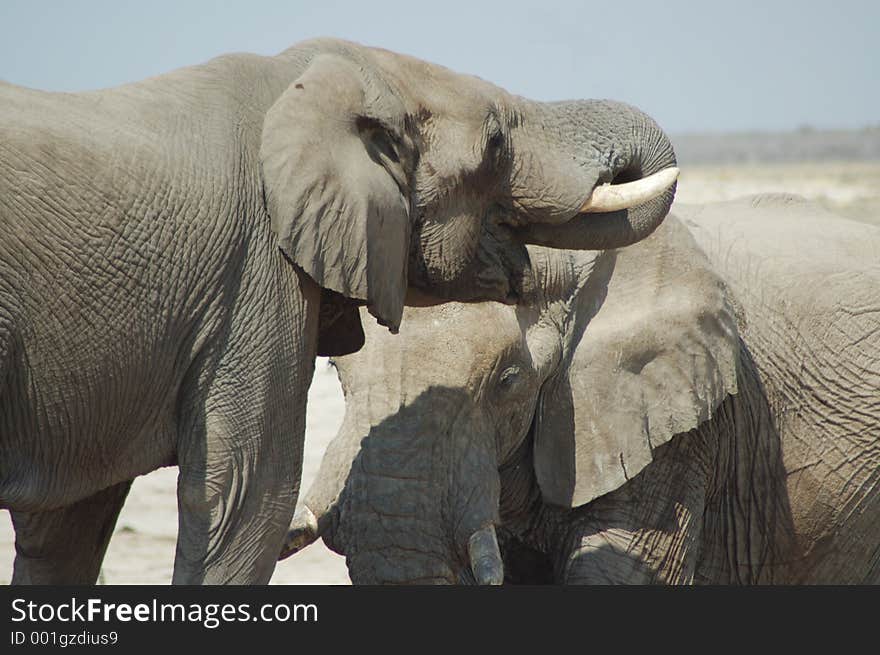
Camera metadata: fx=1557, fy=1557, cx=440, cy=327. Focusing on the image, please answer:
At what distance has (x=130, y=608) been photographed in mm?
3502

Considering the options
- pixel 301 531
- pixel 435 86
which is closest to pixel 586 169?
pixel 435 86

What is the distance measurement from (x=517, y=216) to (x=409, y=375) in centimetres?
70

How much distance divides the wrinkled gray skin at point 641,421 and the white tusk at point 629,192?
0.62 meters

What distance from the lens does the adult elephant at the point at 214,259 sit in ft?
10.2

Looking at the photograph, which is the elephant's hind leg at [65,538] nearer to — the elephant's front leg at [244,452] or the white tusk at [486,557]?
the elephant's front leg at [244,452]

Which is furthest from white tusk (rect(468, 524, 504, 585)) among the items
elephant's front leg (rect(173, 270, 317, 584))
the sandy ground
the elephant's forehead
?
the sandy ground

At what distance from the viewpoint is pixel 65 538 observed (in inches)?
152

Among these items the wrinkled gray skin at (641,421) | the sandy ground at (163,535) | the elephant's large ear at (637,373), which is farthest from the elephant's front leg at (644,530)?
the sandy ground at (163,535)

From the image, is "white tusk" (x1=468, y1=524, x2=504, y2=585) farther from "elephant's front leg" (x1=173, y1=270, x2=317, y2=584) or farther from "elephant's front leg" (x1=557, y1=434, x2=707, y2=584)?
"elephant's front leg" (x1=173, y1=270, x2=317, y2=584)

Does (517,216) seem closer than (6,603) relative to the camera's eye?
No

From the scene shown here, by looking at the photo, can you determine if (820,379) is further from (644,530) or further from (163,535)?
(163,535)

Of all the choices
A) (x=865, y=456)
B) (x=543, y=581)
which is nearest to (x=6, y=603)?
(x=543, y=581)

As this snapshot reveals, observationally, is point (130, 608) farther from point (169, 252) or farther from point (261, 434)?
point (169, 252)

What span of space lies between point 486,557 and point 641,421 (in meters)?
0.81
